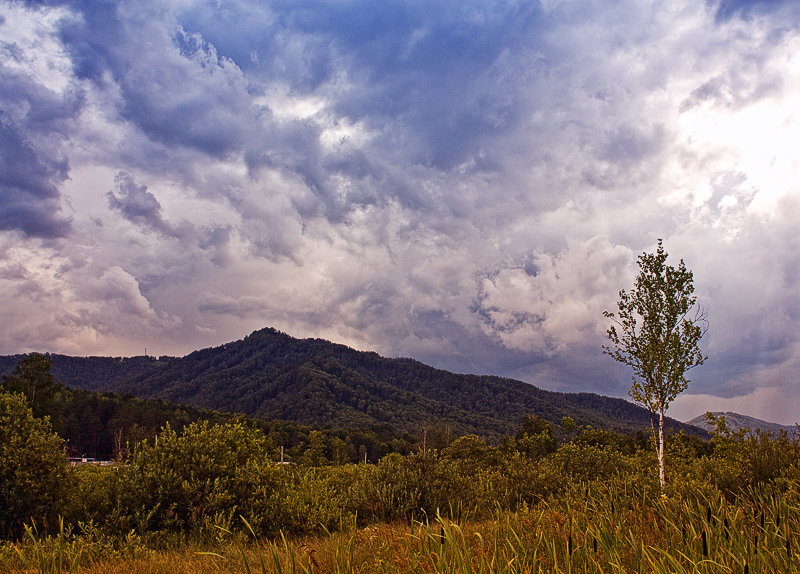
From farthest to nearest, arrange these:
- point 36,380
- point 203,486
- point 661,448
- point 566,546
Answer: point 36,380 → point 661,448 → point 203,486 → point 566,546

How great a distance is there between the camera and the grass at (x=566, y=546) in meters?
3.26

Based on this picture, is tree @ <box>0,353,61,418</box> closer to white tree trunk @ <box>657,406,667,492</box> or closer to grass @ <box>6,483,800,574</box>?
grass @ <box>6,483,800,574</box>

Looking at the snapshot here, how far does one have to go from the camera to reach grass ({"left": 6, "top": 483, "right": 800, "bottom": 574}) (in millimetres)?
3258

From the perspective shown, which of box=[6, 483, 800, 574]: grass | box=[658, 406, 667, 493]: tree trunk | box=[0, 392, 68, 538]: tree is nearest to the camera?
box=[6, 483, 800, 574]: grass

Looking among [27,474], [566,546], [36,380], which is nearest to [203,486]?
[27,474]

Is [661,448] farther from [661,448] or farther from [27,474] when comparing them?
[27,474]

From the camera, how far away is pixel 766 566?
11.0ft

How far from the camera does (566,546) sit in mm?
4203

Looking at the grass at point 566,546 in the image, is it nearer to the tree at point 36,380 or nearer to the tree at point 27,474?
the tree at point 27,474

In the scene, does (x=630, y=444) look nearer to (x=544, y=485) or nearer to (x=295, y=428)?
(x=544, y=485)

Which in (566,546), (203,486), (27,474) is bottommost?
(203,486)

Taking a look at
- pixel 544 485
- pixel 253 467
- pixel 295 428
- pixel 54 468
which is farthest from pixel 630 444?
pixel 295 428

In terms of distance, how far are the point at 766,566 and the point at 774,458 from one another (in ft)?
47.0

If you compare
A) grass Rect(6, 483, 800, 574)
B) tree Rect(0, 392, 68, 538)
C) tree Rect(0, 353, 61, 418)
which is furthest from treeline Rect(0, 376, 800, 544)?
tree Rect(0, 353, 61, 418)
